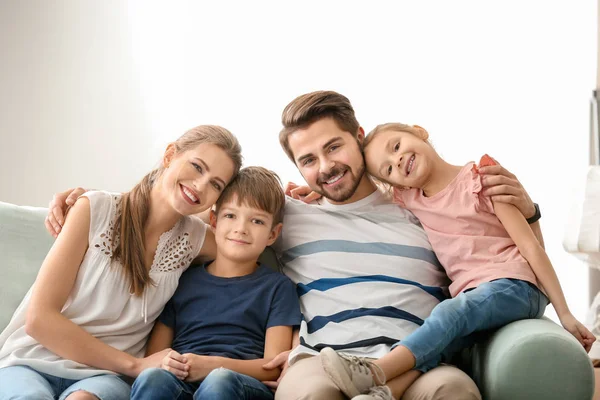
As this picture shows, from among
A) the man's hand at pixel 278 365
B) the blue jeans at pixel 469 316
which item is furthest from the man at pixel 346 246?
the blue jeans at pixel 469 316

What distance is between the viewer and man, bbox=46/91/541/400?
1655mm

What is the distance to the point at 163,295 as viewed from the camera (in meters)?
1.72

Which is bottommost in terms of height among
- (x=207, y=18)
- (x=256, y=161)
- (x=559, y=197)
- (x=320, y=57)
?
(x=559, y=197)

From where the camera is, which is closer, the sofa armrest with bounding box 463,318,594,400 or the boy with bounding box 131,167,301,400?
the sofa armrest with bounding box 463,318,594,400

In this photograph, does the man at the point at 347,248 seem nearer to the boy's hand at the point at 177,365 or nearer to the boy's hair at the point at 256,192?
the boy's hair at the point at 256,192

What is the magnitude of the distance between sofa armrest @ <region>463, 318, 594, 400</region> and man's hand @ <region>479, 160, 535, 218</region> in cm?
36

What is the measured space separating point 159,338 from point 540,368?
34.9 inches

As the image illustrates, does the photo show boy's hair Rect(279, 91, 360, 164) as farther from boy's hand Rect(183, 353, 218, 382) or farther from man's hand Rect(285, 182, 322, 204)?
boy's hand Rect(183, 353, 218, 382)

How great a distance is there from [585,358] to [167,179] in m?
1.03

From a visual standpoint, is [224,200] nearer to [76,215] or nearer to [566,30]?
[76,215]

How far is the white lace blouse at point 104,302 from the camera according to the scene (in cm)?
159

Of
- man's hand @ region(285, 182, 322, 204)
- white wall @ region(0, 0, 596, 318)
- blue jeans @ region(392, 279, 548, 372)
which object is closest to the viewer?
blue jeans @ region(392, 279, 548, 372)

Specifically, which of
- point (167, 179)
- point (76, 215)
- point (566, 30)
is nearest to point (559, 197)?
point (566, 30)

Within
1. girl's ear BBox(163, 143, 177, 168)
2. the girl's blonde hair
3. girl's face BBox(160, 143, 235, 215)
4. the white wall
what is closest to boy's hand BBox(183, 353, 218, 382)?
the girl's blonde hair
